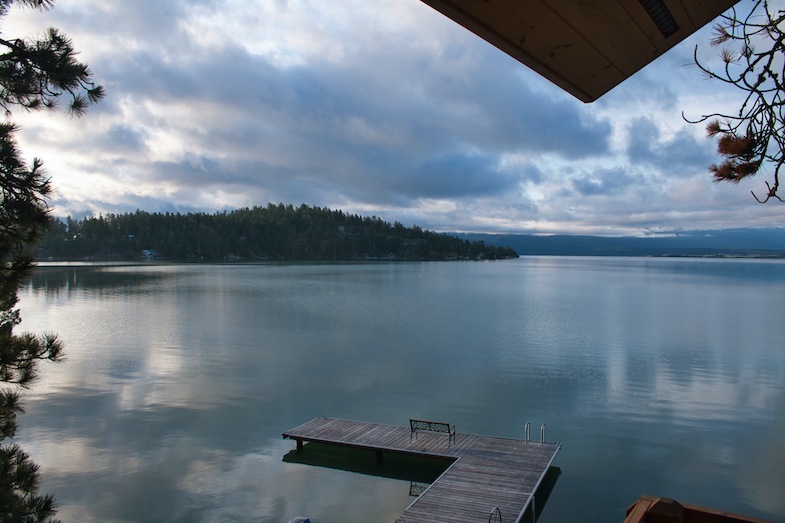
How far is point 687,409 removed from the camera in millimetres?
16656

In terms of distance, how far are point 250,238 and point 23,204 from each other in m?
150

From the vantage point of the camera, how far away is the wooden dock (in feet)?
30.6

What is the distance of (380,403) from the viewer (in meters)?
16.9

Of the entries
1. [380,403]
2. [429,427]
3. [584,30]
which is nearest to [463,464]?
[429,427]

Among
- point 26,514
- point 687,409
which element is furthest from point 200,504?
point 687,409

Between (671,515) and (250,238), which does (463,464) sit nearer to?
(671,515)

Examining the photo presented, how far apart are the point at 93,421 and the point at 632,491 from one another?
45.0 ft

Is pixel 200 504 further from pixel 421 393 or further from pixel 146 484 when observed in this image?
pixel 421 393

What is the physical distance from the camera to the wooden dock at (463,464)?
30.6 feet

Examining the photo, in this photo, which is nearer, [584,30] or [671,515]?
[584,30]

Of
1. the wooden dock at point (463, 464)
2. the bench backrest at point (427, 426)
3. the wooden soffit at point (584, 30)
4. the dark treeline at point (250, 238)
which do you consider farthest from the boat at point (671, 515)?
the dark treeline at point (250, 238)

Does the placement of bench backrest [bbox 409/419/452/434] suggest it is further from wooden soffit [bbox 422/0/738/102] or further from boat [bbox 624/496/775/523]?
wooden soffit [bbox 422/0/738/102]

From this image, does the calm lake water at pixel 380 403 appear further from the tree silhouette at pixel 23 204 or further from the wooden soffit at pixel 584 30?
the wooden soffit at pixel 584 30

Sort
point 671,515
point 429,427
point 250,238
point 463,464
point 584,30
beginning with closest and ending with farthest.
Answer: point 584,30 → point 671,515 → point 463,464 → point 429,427 → point 250,238
